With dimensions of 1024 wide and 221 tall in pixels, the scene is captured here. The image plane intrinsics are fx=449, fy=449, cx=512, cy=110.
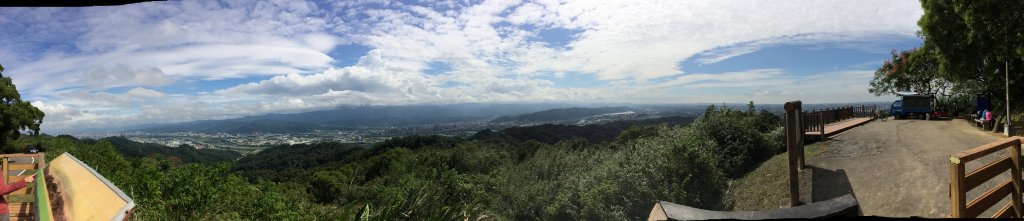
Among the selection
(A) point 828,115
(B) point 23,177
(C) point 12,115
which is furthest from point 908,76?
(C) point 12,115

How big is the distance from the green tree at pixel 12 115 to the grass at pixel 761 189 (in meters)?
24.2

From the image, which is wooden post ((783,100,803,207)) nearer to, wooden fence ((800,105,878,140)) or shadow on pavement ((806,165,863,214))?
wooden fence ((800,105,878,140))

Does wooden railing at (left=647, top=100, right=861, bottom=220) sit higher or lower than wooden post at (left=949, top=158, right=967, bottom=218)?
higher

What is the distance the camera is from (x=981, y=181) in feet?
10.3

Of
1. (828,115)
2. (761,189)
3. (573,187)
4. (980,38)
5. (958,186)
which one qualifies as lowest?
(573,187)

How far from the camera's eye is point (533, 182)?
36.8ft

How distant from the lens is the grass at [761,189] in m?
5.88

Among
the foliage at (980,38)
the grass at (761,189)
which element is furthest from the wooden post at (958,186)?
the foliage at (980,38)

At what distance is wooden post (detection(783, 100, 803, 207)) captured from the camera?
4945mm

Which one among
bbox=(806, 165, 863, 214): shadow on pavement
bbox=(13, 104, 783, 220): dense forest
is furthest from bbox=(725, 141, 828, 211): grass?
bbox=(806, 165, 863, 214): shadow on pavement

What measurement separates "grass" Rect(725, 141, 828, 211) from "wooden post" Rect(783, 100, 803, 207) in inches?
16.4

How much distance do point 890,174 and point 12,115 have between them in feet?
88.5

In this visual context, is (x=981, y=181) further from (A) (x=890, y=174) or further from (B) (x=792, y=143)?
(A) (x=890, y=174)

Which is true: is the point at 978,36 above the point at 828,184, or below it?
above
